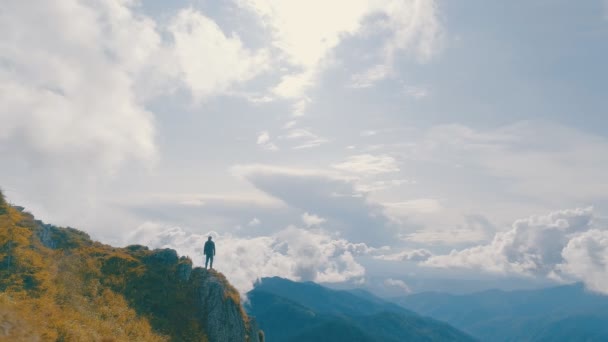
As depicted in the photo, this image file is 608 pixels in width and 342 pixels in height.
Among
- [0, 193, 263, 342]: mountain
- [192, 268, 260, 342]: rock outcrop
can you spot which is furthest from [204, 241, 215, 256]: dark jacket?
[192, 268, 260, 342]: rock outcrop

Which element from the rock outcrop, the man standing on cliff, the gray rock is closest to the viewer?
the rock outcrop

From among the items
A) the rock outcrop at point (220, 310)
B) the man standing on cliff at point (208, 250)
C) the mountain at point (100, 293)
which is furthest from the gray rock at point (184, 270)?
the man standing on cliff at point (208, 250)

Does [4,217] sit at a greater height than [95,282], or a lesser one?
greater

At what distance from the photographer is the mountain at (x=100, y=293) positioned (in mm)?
37125

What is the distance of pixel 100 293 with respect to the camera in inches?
1927

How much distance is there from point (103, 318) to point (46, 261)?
38.0ft

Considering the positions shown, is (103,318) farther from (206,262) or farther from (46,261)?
(206,262)

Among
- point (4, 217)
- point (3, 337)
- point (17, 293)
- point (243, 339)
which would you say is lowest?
point (243, 339)

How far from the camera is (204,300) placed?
2319 inches

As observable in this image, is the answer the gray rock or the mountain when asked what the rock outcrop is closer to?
the mountain

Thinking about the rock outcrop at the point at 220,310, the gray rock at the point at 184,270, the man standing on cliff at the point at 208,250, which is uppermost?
the man standing on cliff at the point at 208,250

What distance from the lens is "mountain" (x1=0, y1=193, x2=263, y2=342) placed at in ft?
122

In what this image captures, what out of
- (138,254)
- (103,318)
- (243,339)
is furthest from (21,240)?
(243,339)

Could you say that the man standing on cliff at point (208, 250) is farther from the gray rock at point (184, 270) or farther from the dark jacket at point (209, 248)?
the gray rock at point (184, 270)
